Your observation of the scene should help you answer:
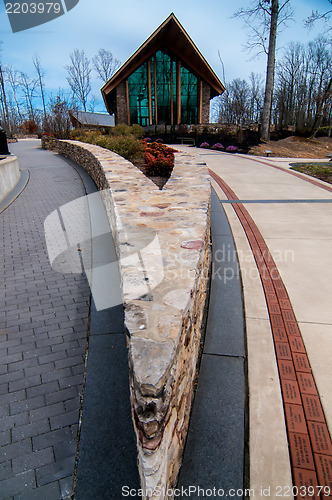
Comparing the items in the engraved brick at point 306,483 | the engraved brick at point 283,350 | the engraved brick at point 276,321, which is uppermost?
the engraved brick at point 276,321

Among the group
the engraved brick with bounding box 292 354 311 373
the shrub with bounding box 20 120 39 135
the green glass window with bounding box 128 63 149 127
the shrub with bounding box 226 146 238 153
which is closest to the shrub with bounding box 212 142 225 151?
the shrub with bounding box 226 146 238 153

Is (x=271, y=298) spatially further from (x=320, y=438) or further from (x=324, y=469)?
(x=324, y=469)

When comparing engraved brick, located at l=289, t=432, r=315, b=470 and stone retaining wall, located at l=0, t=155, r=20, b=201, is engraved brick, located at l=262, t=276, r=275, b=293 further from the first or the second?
stone retaining wall, located at l=0, t=155, r=20, b=201

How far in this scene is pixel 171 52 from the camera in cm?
2708

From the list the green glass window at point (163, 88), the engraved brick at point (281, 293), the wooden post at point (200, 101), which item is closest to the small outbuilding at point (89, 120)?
the green glass window at point (163, 88)

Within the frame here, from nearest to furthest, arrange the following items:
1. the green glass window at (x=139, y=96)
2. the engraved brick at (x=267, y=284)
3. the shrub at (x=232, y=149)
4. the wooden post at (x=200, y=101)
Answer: the engraved brick at (x=267, y=284) → the shrub at (x=232, y=149) → the green glass window at (x=139, y=96) → the wooden post at (x=200, y=101)

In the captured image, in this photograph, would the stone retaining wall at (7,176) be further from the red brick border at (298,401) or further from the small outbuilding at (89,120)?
→ the small outbuilding at (89,120)

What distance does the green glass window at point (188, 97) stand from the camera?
27906 mm

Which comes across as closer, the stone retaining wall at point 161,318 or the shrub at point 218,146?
the stone retaining wall at point 161,318

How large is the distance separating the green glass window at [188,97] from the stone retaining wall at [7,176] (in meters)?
20.4

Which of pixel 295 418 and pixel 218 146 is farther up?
pixel 218 146

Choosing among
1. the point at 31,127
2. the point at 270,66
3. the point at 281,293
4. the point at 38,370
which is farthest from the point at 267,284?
the point at 31,127

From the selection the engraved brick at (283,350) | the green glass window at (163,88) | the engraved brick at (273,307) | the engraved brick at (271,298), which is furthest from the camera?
the green glass window at (163,88)

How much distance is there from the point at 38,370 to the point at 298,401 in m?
2.29
